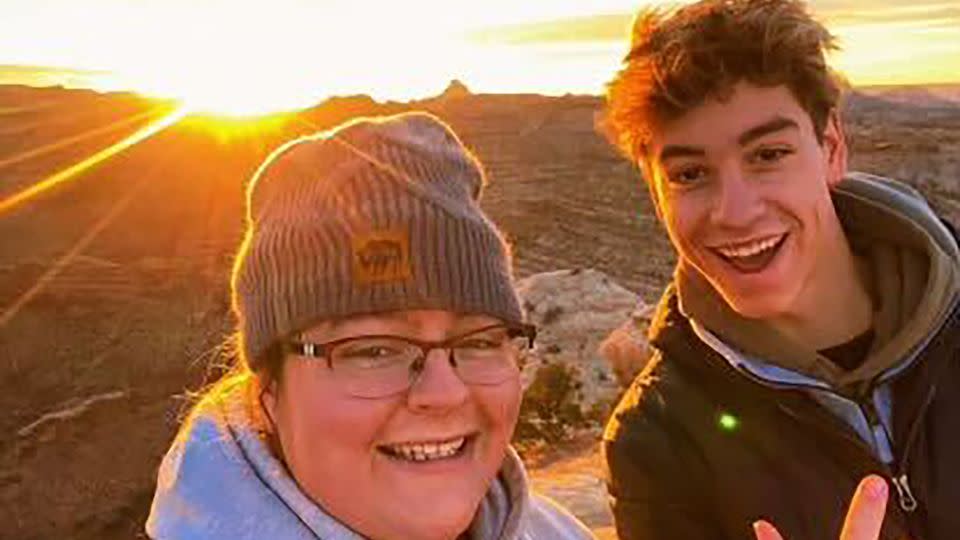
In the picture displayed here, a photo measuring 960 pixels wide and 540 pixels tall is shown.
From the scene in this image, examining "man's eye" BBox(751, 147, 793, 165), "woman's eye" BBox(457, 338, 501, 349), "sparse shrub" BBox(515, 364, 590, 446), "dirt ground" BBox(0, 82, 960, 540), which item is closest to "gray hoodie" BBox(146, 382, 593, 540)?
"woman's eye" BBox(457, 338, 501, 349)

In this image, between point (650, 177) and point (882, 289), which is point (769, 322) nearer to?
point (882, 289)

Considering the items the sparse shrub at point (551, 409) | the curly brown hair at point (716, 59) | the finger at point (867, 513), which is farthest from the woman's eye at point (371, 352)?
the sparse shrub at point (551, 409)

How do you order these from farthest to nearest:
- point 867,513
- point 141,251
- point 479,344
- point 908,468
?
point 141,251, point 908,468, point 479,344, point 867,513

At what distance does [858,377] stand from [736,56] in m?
0.73

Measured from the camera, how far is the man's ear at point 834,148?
3236 millimetres

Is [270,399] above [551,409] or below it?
above

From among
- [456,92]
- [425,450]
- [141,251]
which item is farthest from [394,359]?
[456,92]

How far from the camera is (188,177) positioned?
33.3 metres

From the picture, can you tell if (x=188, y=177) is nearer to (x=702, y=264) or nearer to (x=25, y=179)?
(x=25, y=179)

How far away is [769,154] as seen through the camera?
10.0 feet

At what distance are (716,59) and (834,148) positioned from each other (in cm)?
41

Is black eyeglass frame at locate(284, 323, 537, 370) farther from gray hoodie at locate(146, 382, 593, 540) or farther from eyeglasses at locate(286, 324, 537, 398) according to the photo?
gray hoodie at locate(146, 382, 593, 540)

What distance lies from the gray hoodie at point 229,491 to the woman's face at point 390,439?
3 cm

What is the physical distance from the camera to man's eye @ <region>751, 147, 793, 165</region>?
10.00 ft
